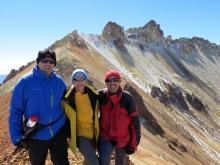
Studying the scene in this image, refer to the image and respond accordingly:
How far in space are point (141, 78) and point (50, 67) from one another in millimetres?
83585

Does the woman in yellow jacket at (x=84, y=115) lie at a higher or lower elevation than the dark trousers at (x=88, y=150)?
higher

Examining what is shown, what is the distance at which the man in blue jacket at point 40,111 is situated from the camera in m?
10.0

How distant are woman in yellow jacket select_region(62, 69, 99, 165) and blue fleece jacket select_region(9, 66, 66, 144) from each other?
1.33ft

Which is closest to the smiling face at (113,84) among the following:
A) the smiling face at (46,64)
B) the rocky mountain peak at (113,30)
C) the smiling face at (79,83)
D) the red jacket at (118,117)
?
the red jacket at (118,117)

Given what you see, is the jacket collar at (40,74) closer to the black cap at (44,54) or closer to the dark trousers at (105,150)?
the black cap at (44,54)

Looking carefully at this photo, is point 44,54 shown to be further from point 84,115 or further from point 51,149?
point 51,149

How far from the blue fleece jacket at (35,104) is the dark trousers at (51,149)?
0.44ft

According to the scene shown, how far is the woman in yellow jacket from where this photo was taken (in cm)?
1045

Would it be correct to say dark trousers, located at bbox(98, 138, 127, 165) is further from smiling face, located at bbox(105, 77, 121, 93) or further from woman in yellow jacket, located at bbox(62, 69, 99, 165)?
smiling face, located at bbox(105, 77, 121, 93)

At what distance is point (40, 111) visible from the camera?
1009 cm

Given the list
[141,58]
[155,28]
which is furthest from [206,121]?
[155,28]

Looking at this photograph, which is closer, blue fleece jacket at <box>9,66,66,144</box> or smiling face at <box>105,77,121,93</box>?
blue fleece jacket at <box>9,66,66,144</box>

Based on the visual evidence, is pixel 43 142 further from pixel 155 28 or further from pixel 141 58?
pixel 155 28

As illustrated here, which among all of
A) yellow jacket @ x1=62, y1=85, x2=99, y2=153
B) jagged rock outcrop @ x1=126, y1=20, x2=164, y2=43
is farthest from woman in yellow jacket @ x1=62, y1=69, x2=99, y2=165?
jagged rock outcrop @ x1=126, y1=20, x2=164, y2=43
